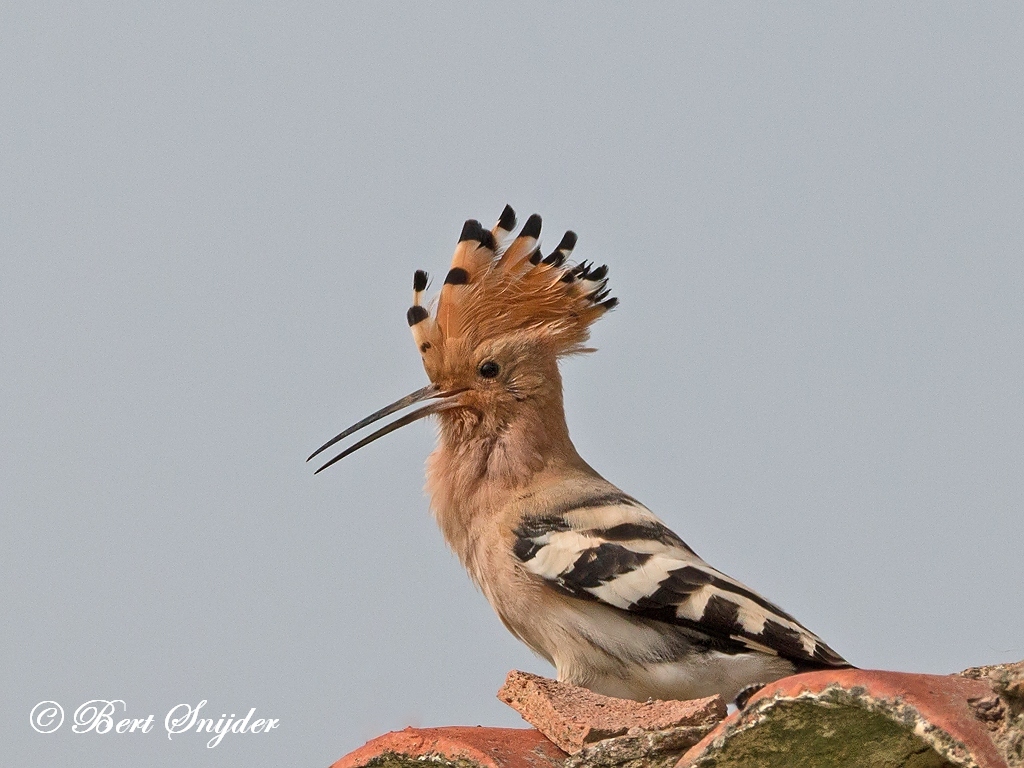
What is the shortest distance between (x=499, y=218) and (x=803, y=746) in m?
2.52

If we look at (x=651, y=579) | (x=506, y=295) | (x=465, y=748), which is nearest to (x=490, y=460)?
(x=506, y=295)

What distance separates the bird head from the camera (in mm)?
3947

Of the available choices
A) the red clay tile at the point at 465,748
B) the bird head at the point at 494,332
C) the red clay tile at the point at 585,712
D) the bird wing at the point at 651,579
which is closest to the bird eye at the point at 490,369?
the bird head at the point at 494,332

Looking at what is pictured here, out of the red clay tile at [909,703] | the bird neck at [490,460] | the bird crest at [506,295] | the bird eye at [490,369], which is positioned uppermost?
the bird crest at [506,295]

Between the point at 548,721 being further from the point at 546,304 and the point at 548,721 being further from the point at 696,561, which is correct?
the point at 546,304

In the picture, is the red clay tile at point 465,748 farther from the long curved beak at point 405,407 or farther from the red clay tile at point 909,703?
the long curved beak at point 405,407

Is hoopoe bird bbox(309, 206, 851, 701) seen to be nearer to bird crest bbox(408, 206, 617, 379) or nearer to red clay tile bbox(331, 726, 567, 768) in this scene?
bird crest bbox(408, 206, 617, 379)

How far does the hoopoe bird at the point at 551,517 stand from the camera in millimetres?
3197

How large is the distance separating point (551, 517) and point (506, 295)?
30.5 inches

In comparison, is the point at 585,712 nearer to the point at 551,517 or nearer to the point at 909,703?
the point at 909,703

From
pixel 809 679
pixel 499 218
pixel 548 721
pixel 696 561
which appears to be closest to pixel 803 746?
pixel 809 679

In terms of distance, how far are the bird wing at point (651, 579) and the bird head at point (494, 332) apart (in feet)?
1.55

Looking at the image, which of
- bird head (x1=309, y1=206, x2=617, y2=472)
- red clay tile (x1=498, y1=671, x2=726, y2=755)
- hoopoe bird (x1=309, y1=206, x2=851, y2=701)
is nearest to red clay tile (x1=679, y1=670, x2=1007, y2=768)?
red clay tile (x1=498, y1=671, x2=726, y2=755)

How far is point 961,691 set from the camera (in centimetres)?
180
